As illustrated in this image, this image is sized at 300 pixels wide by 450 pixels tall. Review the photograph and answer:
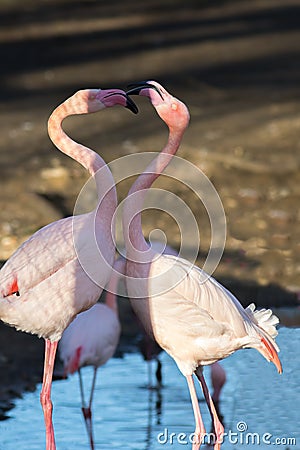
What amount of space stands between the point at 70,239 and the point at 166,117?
27.6 inches

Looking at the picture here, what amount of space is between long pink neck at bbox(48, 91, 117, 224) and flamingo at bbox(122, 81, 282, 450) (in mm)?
85

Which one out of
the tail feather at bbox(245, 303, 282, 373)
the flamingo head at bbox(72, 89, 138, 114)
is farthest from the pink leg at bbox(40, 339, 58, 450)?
the flamingo head at bbox(72, 89, 138, 114)

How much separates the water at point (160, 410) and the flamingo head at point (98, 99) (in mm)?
1697

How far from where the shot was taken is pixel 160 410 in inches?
215

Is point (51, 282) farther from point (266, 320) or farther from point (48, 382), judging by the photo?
point (266, 320)

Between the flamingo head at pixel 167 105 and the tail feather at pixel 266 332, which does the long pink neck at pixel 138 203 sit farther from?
the tail feather at pixel 266 332

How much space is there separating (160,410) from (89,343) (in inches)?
20.7

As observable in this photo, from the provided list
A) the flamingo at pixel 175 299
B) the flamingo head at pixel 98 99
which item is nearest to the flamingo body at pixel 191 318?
the flamingo at pixel 175 299

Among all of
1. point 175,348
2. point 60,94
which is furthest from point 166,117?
point 60,94

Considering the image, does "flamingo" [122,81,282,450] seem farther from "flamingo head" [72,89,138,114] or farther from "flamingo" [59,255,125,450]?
"flamingo" [59,255,125,450]

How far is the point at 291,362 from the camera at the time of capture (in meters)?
5.89

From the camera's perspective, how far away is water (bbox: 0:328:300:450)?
16.7 feet

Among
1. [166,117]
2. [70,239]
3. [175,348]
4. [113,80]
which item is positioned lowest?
[113,80]

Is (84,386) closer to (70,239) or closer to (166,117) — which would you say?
(70,239)
